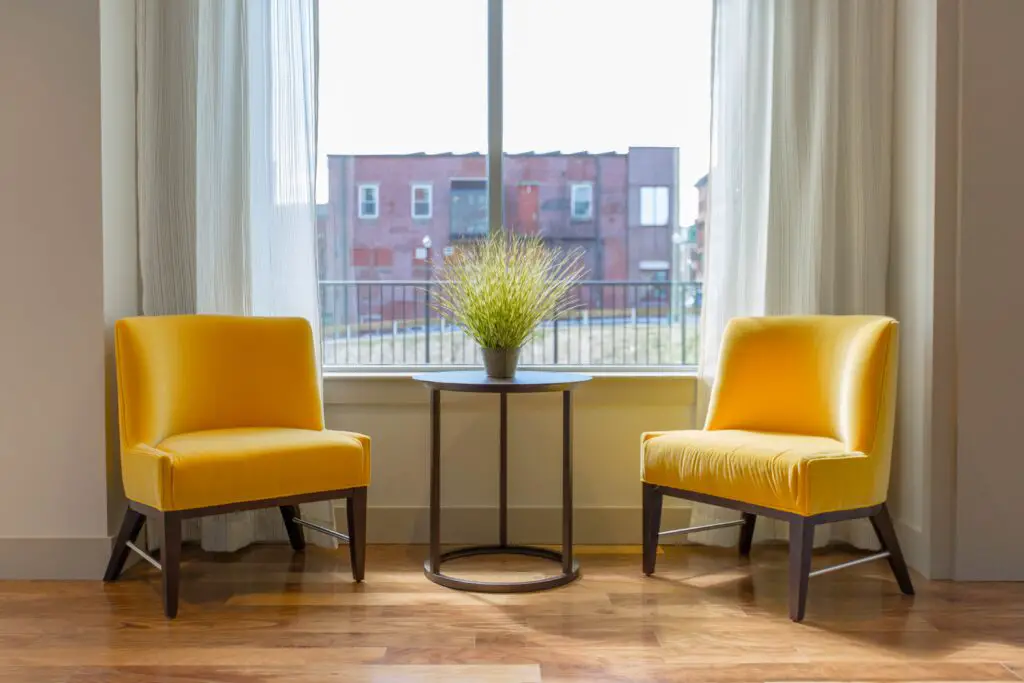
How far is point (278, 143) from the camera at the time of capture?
3.50 metres

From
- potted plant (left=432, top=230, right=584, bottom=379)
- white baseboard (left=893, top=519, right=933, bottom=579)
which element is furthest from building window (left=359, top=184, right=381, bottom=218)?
white baseboard (left=893, top=519, right=933, bottom=579)

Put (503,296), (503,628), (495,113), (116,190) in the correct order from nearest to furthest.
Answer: (503,628) < (503,296) < (116,190) < (495,113)

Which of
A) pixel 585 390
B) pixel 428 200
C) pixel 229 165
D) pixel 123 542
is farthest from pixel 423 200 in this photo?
pixel 123 542

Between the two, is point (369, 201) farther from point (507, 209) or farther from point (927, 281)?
point (927, 281)

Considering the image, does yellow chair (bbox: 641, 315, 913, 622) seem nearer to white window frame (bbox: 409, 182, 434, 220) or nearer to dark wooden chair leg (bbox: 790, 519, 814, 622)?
dark wooden chair leg (bbox: 790, 519, 814, 622)

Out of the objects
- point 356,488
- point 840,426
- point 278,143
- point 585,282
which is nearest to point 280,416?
point 356,488

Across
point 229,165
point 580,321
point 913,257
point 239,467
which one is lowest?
point 239,467

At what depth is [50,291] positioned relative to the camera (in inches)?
122

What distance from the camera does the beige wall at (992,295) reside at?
3037mm

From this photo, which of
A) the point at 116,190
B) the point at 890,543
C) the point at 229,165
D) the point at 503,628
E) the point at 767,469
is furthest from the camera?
the point at 229,165

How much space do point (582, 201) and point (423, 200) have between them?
0.64 m

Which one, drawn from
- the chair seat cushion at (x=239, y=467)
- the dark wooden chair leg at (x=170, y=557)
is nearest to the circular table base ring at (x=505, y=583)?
the chair seat cushion at (x=239, y=467)

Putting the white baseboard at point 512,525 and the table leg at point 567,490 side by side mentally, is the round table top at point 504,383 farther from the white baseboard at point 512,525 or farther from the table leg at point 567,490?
the white baseboard at point 512,525

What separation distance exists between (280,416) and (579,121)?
1647 mm
